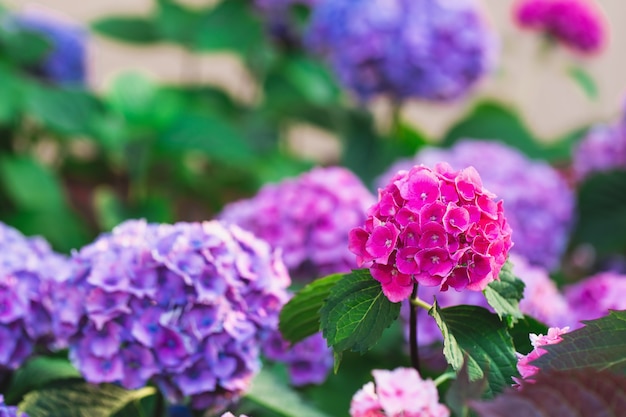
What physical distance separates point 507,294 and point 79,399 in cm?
37

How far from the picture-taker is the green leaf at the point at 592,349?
532mm

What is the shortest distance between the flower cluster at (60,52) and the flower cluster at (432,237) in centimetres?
167

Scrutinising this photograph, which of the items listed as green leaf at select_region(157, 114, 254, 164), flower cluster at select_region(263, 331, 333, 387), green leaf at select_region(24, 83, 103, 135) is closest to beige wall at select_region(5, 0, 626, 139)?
green leaf at select_region(24, 83, 103, 135)

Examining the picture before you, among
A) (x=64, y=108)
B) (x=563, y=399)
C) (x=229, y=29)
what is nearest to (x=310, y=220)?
(x=563, y=399)

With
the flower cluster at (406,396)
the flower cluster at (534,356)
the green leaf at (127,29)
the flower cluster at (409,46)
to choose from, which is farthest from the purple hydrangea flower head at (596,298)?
the green leaf at (127,29)

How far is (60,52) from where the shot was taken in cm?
218

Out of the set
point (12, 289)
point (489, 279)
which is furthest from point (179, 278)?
point (489, 279)

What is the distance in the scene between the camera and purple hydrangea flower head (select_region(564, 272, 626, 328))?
930mm

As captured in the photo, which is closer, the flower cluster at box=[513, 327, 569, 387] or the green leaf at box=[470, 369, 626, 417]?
the green leaf at box=[470, 369, 626, 417]

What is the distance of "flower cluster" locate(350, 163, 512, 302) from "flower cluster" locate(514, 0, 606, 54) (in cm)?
152

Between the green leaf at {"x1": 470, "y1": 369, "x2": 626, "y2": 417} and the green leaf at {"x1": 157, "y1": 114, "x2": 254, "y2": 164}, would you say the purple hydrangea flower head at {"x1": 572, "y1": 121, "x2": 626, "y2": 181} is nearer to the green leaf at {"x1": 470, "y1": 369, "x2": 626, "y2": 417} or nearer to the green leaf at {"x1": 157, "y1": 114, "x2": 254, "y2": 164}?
the green leaf at {"x1": 157, "y1": 114, "x2": 254, "y2": 164}

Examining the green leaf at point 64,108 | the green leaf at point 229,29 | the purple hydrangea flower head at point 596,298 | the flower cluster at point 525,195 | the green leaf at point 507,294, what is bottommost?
the green leaf at point 507,294

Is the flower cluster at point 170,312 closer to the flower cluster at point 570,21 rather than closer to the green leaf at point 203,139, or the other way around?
the green leaf at point 203,139

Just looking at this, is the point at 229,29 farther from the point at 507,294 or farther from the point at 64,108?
the point at 507,294
